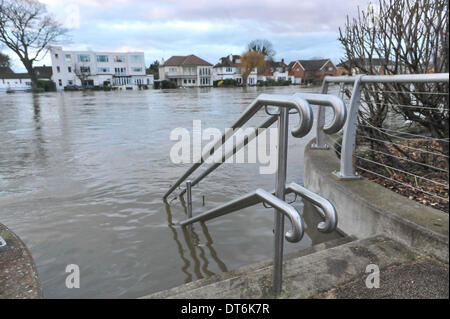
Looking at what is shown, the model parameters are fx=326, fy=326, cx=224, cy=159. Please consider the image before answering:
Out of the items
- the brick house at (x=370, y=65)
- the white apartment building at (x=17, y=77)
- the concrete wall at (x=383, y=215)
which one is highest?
the white apartment building at (x=17, y=77)

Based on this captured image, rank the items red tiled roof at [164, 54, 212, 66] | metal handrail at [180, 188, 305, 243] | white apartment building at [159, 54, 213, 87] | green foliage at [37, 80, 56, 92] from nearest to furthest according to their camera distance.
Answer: metal handrail at [180, 188, 305, 243]
green foliage at [37, 80, 56, 92]
white apartment building at [159, 54, 213, 87]
red tiled roof at [164, 54, 212, 66]

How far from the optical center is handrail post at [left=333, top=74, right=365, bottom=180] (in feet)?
10.1

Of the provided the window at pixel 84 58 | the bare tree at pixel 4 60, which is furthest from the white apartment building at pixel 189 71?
the bare tree at pixel 4 60

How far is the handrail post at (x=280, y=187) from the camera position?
1604 mm

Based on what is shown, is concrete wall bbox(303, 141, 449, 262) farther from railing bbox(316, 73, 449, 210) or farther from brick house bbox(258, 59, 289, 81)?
brick house bbox(258, 59, 289, 81)

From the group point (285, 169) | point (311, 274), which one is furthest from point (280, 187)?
point (311, 274)

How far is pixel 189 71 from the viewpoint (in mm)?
71375

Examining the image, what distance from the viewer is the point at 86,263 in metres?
3.06

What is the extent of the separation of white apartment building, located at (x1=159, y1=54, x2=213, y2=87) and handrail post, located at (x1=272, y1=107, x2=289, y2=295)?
Answer: 2812 inches

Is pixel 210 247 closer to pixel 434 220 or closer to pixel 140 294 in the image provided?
pixel 140 294

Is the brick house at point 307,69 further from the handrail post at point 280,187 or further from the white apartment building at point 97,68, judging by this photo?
the handrail post at point 280,187

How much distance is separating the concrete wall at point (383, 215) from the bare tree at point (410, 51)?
80 centimetres

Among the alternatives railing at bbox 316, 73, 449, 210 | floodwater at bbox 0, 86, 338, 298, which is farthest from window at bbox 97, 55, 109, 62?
railing at bbox 316, 73, 449, 210
